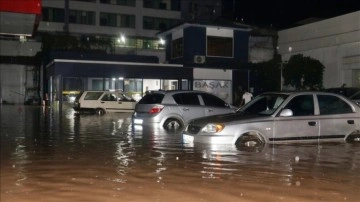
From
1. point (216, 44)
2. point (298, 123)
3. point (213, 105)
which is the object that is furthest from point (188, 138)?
point (216, 44)

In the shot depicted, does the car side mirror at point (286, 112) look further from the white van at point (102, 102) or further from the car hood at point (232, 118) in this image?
the white van at point (102, 102)

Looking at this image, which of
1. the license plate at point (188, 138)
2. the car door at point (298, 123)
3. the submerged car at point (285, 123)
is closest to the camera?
the submerged car at point (285, 123)

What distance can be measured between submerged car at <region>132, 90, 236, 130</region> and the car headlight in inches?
207

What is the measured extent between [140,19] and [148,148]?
208 feet

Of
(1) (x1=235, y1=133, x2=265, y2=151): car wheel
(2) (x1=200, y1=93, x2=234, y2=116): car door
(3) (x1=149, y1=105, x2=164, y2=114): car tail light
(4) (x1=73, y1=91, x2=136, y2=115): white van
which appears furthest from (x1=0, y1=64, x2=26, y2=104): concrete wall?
(1) (x1=235, y1=133, x2=265, y2=151): car wheel

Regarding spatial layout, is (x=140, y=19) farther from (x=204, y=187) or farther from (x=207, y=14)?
(x=204, y=187)

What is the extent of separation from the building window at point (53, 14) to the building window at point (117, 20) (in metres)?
5.61

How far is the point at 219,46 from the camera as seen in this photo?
40.2 m

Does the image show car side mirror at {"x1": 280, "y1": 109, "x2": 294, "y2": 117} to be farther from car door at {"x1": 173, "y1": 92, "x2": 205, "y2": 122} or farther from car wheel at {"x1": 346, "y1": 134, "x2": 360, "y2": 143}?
car door at {"x1": 173, "y1": 92, "x2": 205, "y2": 122}

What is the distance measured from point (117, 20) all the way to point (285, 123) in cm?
6325

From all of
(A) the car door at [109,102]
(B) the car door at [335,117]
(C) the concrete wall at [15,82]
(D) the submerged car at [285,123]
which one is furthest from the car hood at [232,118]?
(C) the concrete wall at [15,82]

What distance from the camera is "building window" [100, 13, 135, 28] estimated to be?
2833 inches

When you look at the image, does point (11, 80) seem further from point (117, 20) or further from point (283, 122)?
point (283, 122)

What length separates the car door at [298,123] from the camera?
1169cm
